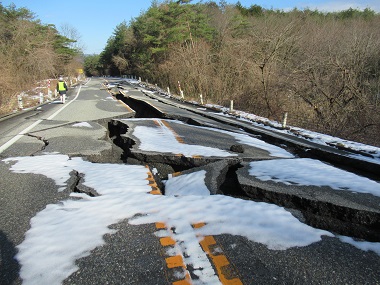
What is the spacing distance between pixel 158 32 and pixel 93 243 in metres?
39.8

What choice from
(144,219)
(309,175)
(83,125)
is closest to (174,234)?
(144,219)

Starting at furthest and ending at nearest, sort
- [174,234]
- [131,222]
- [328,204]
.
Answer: [328,204]
[131,222]
[174,234]

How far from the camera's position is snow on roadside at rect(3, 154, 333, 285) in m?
2.08

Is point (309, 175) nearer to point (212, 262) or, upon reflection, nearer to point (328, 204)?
point (328, 204)

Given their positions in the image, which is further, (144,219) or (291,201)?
(291,201)

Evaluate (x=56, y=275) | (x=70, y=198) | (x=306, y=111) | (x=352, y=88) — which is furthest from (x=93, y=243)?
(x=306, y=111)

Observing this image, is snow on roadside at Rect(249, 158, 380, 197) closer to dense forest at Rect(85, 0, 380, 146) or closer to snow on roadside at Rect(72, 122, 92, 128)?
snow on roadside at Rect(72, 122, 92, 128)

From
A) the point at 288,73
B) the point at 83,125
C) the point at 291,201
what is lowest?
the point at 291,201

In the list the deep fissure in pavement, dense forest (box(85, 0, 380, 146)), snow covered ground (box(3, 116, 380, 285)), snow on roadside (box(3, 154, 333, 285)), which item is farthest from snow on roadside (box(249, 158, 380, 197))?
dense forest (box(85, 0, 380, 146))

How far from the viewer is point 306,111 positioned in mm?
15258

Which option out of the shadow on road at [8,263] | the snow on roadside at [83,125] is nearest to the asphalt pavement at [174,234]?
the shadow on road at [8,263]

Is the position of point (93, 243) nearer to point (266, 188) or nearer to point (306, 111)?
point (266, 188)

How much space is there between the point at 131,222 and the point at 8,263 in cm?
98

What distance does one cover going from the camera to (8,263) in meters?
2.04
